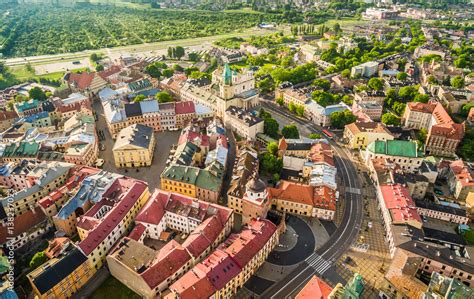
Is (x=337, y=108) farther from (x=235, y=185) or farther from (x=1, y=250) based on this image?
(x=1, y=250)

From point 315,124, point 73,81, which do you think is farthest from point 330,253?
point 73,81

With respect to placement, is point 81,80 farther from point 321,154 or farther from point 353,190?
point 353,190

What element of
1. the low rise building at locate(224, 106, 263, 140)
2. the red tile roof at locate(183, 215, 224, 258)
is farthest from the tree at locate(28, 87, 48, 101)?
the red tile roof at locate(183, 215, 224, 258)

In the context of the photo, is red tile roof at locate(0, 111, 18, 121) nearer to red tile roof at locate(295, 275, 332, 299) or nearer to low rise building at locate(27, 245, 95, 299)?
low rise building at locate(27, 245, 95, 299)

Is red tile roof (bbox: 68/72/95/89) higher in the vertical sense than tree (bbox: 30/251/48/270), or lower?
higher

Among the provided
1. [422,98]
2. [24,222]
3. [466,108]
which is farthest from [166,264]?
[466,108]

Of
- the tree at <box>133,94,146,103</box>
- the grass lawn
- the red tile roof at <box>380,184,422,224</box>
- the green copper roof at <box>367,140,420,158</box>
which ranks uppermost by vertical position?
the tree at <box>133,94,146,103</box>
